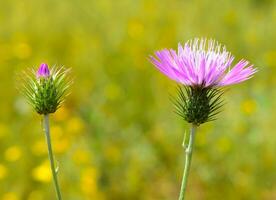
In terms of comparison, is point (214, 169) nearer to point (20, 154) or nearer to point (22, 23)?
point (20, 154)

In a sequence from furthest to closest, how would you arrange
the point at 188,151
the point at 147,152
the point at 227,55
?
the point at 147,152 → the point at 227,55 → the point at 188,151

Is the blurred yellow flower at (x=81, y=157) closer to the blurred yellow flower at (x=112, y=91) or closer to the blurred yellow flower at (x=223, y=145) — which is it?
the blurred yellow flower at (x=223, y=145)

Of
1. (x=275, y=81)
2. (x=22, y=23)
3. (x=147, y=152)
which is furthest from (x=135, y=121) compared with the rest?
(x=22, y=23)

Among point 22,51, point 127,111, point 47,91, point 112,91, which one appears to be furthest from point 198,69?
point 22,51

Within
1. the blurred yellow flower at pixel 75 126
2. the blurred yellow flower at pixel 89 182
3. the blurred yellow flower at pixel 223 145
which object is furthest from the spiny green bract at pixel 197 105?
the blurred yellow flower at pixel 75 126

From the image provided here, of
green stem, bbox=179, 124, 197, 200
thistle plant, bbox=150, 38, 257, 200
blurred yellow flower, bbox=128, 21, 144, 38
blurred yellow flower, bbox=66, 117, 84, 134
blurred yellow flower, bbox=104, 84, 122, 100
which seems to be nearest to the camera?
green stem, bbox=179, 124, 197, 200

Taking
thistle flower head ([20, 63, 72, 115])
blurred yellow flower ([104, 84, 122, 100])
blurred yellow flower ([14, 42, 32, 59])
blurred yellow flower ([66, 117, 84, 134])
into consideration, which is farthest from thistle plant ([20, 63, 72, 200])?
blurred yellow flower ([14, 42, 32, 59])

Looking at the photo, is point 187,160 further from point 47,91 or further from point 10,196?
point 10,196

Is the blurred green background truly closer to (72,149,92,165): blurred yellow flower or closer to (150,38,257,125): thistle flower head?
(72,149,92,165): blurred yellow flower
